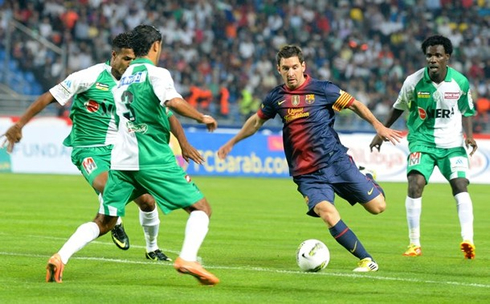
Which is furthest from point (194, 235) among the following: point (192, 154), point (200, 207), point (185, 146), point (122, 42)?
point (122, 42)

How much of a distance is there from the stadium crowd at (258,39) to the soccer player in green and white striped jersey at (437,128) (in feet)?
64.9

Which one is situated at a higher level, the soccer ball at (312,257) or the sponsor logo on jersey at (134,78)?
the sponsor logo on jersey at (134,78)

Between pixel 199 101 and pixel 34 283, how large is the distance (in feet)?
78.4

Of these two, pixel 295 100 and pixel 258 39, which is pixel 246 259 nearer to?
pixel 295 100

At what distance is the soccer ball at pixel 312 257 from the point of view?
32.3 ft

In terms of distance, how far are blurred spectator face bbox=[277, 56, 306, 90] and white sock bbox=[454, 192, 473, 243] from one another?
273 centimetres

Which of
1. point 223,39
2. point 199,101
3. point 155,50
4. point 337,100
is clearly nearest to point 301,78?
point 337,100

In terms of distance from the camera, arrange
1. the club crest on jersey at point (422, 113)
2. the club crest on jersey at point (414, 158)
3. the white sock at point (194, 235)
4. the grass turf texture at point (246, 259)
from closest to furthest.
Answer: the grass turf texture at point (246, 259) < the white sock at point (194, 235) < the club crest on jersey at point (414, 158) < the club crest on jersey at point (422, 113)

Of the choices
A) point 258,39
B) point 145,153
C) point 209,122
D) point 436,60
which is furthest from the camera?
point 258,39

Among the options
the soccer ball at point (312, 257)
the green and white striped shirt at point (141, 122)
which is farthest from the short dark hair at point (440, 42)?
the green and white striped shirt at point (141, 122)

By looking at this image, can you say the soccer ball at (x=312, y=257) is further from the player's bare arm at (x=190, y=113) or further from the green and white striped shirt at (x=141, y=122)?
the player's bare arm at (x=190, y=113)

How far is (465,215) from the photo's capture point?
1187 cm

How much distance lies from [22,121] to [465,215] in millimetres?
5113

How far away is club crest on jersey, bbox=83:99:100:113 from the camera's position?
1120 cm
